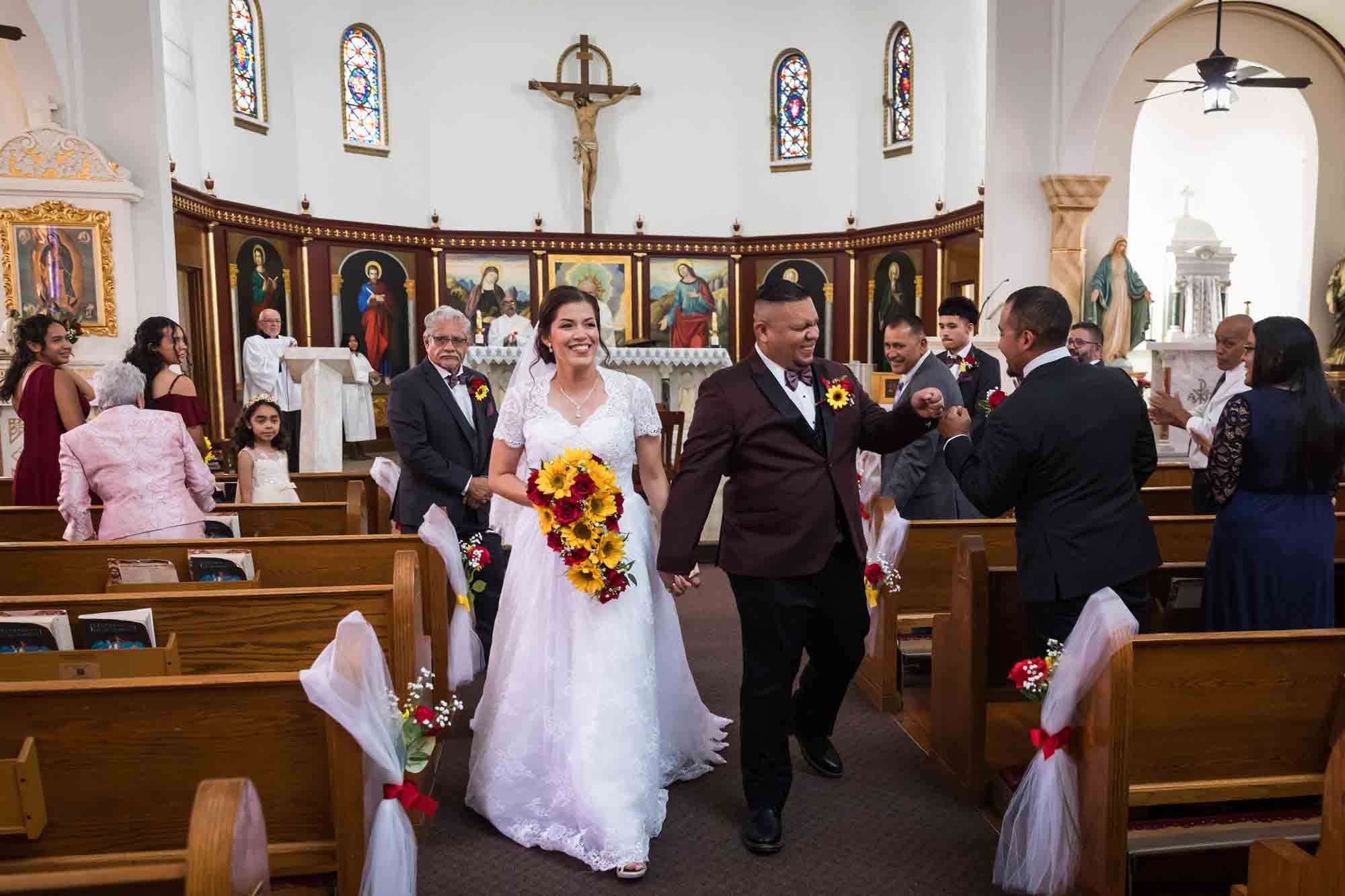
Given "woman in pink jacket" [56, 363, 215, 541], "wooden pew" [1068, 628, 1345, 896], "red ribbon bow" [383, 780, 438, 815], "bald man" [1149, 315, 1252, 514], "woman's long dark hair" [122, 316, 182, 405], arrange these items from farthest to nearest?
1. "woman's long dark hair" [122, 316, 182, 405]
2. "bald man" [1149, 315, 1252, 514]
3. "woman in pink jacket" [56, 363, 215, 541]
4. "wooden pew" [1068, 628, 1345, 896]
5. "red ribbon bow" [383, 780, 438, 815]

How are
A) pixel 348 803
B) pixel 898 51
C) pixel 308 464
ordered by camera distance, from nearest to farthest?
pixel 348 803
pixel 308 464
pixel 898 51

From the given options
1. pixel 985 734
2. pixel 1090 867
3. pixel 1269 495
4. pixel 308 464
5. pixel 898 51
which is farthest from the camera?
pixel 898 51

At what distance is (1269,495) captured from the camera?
3066mm

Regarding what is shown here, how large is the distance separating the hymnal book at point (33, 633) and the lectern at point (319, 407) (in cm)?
608

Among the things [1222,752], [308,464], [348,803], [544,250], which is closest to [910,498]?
[1222,752]

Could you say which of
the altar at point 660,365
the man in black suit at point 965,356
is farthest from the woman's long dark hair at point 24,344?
the altar at point 660,365

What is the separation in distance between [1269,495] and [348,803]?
9.35 feet

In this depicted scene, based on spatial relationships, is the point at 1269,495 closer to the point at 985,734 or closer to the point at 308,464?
the point at 985,734

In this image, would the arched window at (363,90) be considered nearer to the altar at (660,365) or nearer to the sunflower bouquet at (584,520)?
the altar at (660,365)

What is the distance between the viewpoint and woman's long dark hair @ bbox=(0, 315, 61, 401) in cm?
516

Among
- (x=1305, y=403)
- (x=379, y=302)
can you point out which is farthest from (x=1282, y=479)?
(x=379, y=302)

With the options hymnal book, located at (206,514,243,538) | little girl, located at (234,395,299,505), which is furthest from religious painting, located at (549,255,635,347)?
hymnal book, located at (206,514,243,538)

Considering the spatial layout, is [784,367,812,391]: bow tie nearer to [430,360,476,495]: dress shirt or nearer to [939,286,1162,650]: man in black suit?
[939,286,1162,650]: man in black suit

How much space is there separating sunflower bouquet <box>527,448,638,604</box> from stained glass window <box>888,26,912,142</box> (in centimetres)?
1292
